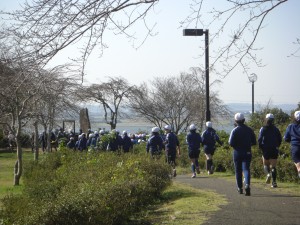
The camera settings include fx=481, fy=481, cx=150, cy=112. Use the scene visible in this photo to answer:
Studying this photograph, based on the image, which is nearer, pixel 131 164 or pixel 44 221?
pixel 44 221

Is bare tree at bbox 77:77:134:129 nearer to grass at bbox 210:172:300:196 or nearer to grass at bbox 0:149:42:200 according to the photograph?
grass at bbox 0:149:42:200

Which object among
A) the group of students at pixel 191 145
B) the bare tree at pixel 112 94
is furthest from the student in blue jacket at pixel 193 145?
the bare tree at pixel 112 94

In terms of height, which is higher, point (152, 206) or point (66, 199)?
point (66, 199)

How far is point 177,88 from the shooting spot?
4522 centimetres

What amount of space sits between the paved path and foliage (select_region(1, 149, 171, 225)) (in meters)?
1.49

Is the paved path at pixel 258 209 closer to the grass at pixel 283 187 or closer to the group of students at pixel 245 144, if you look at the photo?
the grass at pixel 283 187

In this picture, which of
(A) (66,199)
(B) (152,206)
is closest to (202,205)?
(B) (152,206)

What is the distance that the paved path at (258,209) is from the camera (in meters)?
7.59

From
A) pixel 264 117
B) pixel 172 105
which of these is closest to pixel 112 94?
pixel 172 105

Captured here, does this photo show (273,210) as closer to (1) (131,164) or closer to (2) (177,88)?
(1) (131,164)

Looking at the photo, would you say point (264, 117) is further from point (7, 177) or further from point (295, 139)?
point (7, 177)

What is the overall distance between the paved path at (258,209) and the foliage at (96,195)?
4.90ft

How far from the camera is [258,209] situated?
8383 millimetres

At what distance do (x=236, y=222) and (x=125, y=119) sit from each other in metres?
41.8
